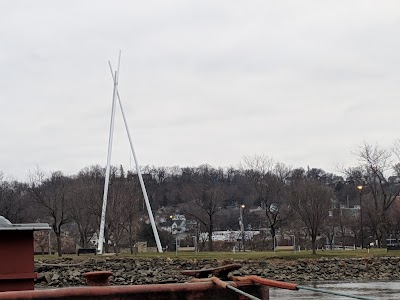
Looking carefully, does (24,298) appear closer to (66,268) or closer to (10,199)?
(66,268)

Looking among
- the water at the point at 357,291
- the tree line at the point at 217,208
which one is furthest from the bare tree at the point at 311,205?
the water at the point at 357,291

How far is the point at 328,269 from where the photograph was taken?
4369cm

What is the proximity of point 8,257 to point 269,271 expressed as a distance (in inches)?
1417

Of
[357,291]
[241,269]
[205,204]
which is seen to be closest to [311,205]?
[241,269]

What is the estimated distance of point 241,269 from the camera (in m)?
A: 40.5

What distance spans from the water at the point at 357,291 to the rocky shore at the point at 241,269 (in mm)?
4888

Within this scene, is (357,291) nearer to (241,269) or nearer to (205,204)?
(241,269)

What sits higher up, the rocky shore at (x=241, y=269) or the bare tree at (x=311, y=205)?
the bare tree at (x=311, y=205)

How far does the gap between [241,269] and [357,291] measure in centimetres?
1048

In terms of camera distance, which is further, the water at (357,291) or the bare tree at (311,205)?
the bare tree at (311,205)

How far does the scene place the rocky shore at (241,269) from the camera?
40406mm

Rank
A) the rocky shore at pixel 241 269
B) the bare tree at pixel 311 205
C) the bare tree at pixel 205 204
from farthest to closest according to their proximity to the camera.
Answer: the bare tree at pixel 205 204
the bare tree at pixel 311 205
the rocky shore at pixel 241 269

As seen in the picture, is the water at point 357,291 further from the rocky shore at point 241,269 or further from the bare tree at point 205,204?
the bare tree at point 205,204

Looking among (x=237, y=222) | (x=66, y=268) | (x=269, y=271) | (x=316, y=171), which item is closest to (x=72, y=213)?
(x=66, y=268)
